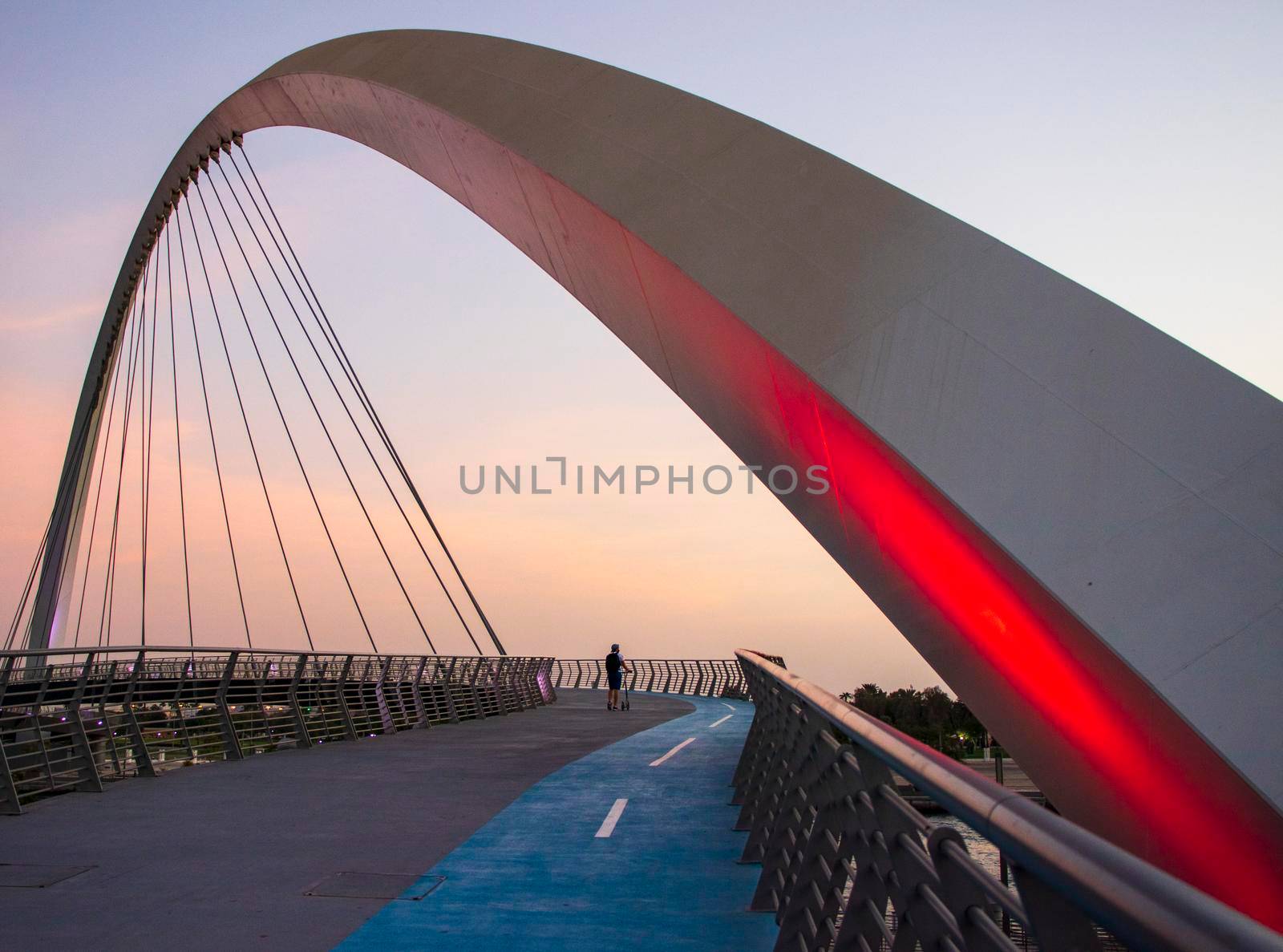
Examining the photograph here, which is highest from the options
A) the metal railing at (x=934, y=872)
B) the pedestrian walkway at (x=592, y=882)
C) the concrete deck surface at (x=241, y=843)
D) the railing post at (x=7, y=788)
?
the metal railing at (x=934, y=872)

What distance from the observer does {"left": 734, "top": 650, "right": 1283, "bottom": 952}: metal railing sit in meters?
1.10

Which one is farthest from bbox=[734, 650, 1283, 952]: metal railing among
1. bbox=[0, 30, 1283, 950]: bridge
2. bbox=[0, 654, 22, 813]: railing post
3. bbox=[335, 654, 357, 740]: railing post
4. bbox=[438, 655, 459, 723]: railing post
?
bbox=[438, 655, 459, 723]: railing post

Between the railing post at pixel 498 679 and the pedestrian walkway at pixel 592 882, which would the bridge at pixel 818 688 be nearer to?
the pedestrian walkway at pixel 592 882

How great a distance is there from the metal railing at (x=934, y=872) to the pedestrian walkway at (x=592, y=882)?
43cm

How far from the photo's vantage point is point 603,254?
686cm

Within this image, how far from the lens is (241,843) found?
244 inches

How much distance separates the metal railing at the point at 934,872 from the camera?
1103 millimetres

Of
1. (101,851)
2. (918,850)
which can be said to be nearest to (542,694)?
(101,851)

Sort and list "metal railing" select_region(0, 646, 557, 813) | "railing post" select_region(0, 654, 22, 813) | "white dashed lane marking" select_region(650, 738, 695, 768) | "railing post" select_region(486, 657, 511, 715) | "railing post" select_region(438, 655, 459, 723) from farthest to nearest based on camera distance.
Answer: "railing post" select_region(486, 657, 511, 715) < "railing post" select_region(438, 655, 459, 723) < "white dashed lane marking" select_region(650, 738, 695, 768) < "metal railing" select_region(0, 646, 557, 813) < "railing post" select_region(0, 654, 22, 813)

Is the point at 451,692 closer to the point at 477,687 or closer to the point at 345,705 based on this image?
the point at 477,687

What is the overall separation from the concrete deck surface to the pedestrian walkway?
24 cm

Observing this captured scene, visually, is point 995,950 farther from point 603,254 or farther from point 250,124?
point 250,124

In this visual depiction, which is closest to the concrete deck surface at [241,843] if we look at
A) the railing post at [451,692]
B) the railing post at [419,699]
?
the railing post at [419,699]

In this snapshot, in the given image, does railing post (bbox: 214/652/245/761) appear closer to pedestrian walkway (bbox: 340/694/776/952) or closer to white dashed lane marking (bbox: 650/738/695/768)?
pedestrian walkway (bbox: 340/694/776/952)
